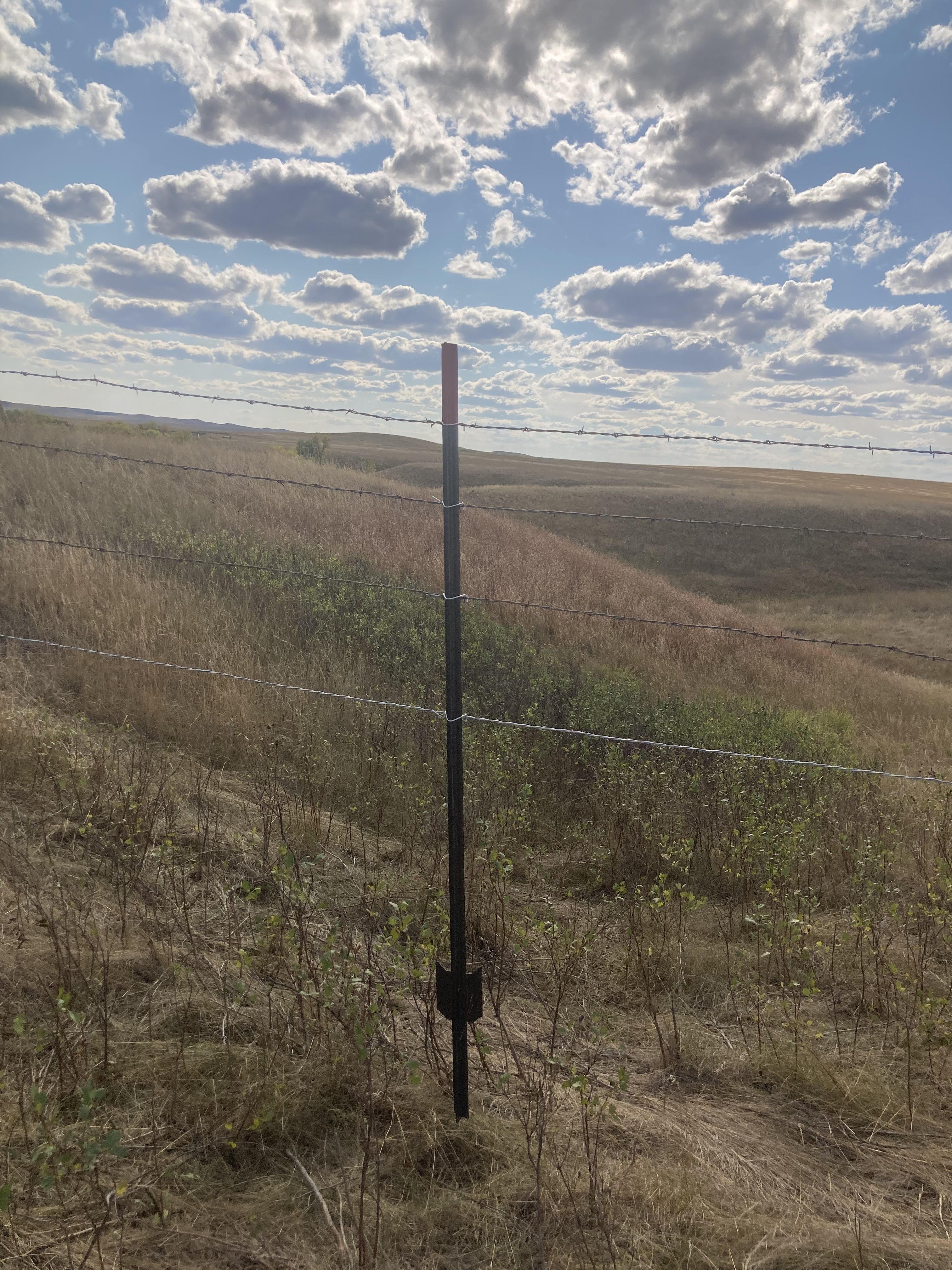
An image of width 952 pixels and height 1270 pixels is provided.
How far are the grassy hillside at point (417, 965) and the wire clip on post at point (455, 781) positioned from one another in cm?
17

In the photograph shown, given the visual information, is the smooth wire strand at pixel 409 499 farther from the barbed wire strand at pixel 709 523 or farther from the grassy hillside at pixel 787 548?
the grassy hillside at pixel 787 548

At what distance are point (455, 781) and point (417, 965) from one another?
73 centimetres

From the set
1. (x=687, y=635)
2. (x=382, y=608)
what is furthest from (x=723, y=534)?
(x=382, y=608)

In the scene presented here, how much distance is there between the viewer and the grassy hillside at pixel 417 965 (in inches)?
83.5

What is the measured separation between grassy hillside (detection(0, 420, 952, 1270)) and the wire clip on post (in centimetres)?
17

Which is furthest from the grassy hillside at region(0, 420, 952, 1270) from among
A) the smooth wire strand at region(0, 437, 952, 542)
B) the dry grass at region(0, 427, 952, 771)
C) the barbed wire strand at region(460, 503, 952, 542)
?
the barbed wire strand at region(460, 503, 952, 542)

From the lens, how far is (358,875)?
13.5 ft

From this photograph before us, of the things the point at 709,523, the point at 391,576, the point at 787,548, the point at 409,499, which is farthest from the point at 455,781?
the point at 787,548

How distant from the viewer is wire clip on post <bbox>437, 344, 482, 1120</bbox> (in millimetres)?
2473

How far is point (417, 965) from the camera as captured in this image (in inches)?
110

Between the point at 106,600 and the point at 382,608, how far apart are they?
2.60 m

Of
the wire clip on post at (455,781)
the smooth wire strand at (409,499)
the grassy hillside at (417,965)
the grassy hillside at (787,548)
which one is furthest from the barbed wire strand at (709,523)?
the grassy hillside at (787,548)

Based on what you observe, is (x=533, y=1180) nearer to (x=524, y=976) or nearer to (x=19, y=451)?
(x=524, y=976)

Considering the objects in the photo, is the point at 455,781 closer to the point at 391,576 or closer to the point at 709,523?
the point at 709,523
